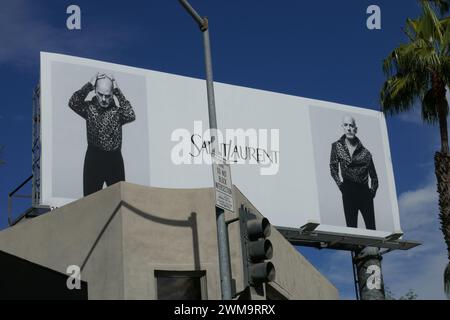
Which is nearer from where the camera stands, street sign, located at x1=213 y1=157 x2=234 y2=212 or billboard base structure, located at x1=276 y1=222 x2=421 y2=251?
street sign, located at x1=213 y1=157 x2=234 y2=212

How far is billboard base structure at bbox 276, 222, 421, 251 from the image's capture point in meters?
35.4

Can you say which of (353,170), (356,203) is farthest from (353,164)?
(356,203)

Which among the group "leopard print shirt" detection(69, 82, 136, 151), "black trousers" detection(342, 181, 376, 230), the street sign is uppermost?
"leopard print shirt" detection(69, 82, 136, 151)

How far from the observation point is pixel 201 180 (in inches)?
1325

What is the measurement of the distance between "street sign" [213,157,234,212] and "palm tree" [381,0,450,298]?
1252 cm

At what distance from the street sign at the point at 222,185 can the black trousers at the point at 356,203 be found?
81.7 ft

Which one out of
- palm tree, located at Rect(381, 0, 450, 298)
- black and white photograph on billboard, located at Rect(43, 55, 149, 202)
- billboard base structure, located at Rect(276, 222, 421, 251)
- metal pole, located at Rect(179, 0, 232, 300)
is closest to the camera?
metal pole, located at Rect(179, 0, 232, 300)

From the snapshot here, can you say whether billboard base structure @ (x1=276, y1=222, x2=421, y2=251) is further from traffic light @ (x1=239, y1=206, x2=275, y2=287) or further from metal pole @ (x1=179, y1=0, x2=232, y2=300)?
traffic light @ (x1=239, y1=206, x2=275, y2=287)

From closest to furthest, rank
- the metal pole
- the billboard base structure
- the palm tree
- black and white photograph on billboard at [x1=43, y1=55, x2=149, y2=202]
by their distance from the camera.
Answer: the metal pole < the palm tree < black and white photograph on billboard at [x1=43, y1=55, x2=149, y2=202] < the billboard base structure

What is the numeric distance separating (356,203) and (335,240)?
240 centimetres

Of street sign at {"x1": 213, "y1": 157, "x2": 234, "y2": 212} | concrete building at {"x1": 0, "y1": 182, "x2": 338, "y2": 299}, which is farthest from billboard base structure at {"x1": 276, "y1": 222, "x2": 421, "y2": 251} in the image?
street sign at {"x1": 213, "y1": 157, "x2": 234, "y2": 212}

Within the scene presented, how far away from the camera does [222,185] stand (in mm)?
13086

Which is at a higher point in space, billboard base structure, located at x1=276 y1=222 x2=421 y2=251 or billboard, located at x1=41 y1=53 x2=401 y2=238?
billboard, located at x1=41 y1=53 x2=401 y2=238
